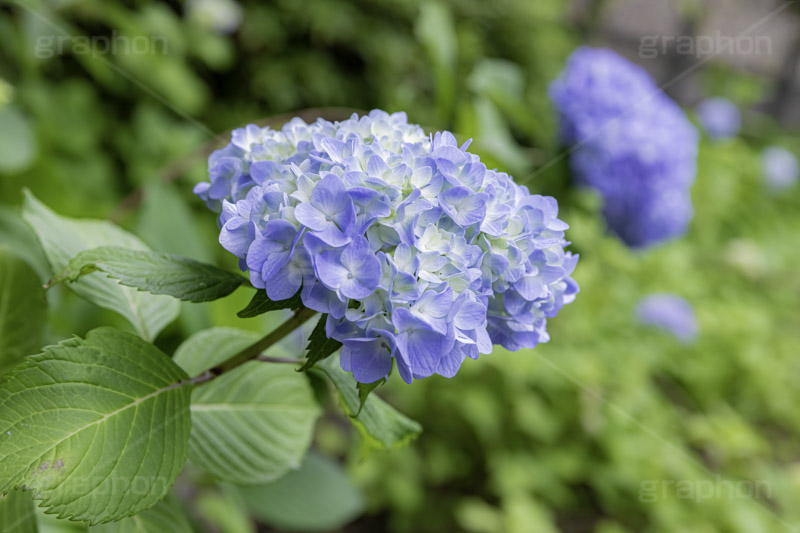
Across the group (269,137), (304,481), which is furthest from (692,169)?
(269,137)

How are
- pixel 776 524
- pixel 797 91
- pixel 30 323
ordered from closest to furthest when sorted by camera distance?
pixel 30 323 < pixel 776 524 < pixel 797 91

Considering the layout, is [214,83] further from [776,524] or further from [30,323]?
[776,524]

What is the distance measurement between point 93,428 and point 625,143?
1.41 meters

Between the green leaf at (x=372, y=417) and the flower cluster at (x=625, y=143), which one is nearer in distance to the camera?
the green leaf at (x=372, y=417)

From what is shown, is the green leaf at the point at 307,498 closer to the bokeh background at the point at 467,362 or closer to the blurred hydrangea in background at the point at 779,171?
the bokeh background at the point at 467,362

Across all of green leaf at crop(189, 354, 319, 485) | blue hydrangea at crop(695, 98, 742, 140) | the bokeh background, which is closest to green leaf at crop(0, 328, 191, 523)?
green leaf at crop(189, 354, 319, 485)

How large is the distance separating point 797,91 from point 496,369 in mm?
5163

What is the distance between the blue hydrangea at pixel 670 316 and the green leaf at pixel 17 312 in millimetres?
2012

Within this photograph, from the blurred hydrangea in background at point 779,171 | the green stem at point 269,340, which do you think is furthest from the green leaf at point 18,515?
the blurred hydrangea in background at point 779,171

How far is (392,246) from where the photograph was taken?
1.19 ft

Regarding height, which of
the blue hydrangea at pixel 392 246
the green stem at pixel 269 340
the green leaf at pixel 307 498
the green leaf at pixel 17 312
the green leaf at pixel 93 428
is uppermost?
the blue hydrangea at pixel 392 246

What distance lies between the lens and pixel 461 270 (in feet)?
1.19

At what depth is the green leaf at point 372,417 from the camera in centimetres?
43

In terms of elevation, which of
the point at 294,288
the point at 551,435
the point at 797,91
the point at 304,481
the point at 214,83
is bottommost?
the point at 551,435
